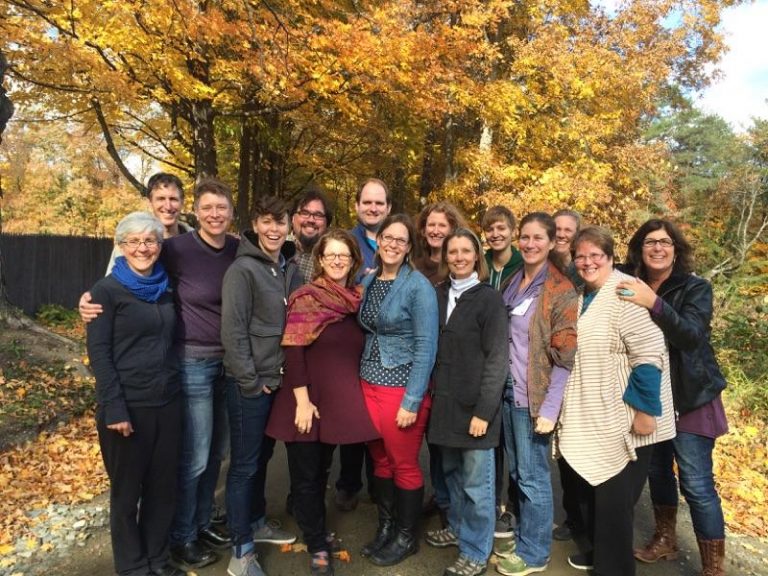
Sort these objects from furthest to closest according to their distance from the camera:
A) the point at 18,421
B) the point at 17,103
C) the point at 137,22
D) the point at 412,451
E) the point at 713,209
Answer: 1. the point at 713,209
2. the point at 17,103
3. the point at 137,22
4. the point at 18,421
5. the point at 412,451

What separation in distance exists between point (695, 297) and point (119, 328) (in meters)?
3.19

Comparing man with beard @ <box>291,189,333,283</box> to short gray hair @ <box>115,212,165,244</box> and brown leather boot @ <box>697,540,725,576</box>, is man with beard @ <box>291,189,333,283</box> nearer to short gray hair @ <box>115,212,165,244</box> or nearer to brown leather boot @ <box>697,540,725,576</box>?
short gray hair @ <box>115,212,165,244</box>

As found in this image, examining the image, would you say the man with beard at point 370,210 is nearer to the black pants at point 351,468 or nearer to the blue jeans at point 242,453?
the blue jeans at point 242,453

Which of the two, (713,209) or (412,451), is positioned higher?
(713,209)

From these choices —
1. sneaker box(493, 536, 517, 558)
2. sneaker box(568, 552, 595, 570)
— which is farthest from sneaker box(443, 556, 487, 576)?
sneaker box(568, 552, 595, 570)

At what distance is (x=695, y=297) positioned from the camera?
3.01m

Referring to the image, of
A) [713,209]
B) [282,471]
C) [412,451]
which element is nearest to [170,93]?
[282,471]

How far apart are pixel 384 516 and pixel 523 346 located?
147 centimetres

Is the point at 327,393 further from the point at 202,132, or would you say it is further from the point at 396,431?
the point at 202,132

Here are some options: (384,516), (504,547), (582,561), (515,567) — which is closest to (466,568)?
(515,567)

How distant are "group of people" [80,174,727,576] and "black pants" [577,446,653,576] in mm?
10

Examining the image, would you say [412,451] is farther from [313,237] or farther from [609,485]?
[313,237]

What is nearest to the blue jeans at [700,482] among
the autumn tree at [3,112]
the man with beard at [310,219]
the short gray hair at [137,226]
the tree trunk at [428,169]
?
the man with beard at [310,219]

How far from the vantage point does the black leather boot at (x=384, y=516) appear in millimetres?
3373
